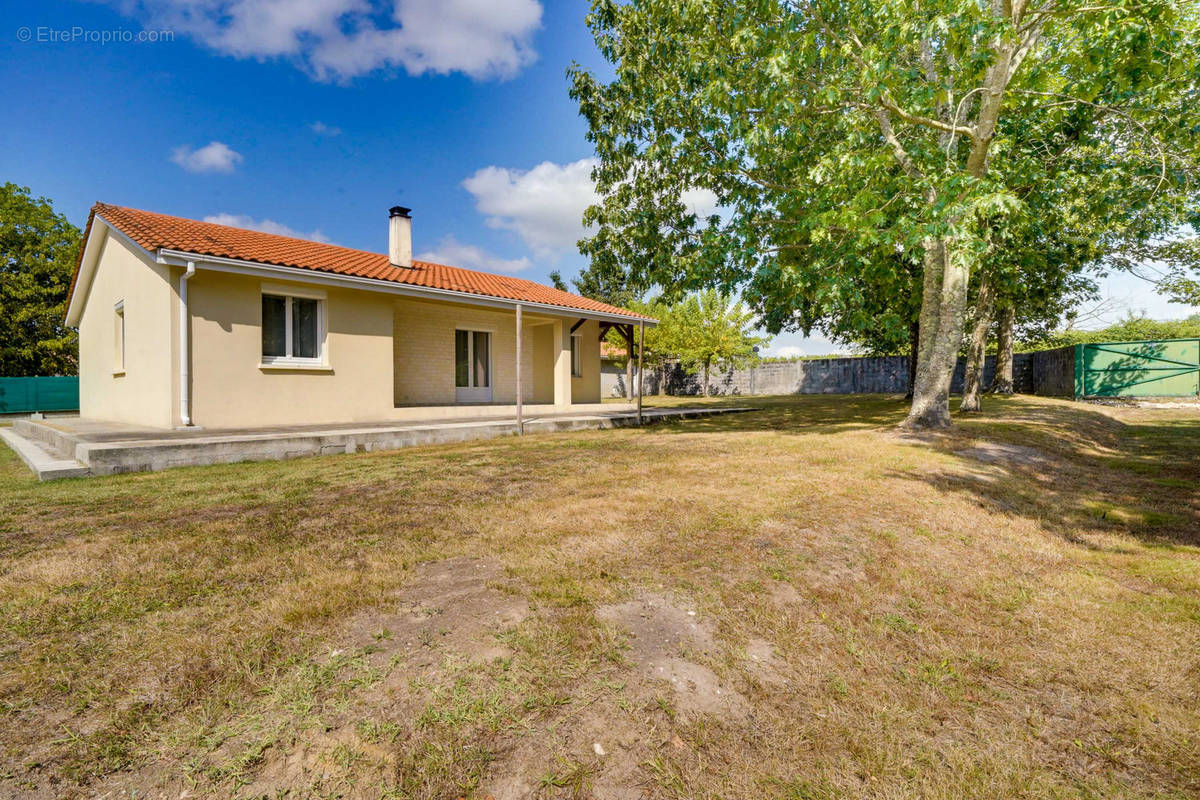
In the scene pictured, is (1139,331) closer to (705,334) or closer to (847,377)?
(847,377)

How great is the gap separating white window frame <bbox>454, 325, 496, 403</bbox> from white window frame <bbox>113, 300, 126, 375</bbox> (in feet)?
22.2

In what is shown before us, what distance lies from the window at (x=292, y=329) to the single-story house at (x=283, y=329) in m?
0.02

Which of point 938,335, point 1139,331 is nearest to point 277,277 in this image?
point 938,335

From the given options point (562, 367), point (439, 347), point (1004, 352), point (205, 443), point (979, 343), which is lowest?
point (205, 443)

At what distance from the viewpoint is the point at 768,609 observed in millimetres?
2586

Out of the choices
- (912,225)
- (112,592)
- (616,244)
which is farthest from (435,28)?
(112,592)

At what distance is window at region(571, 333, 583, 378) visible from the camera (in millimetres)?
15421

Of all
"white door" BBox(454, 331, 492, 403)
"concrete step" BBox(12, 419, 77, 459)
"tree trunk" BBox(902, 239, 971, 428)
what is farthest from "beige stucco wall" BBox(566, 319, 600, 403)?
"concrete step" BBox(12, 419, 77, 459)

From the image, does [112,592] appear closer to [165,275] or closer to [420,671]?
[420,671]

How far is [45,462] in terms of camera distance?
6582 mm

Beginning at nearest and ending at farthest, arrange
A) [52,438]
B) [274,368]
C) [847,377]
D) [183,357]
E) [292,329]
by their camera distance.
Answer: [183,357] < [52,438] < [274,368] < [292,329] < [847,377]

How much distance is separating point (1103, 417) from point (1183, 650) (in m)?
13.5

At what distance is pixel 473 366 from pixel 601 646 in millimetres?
11933

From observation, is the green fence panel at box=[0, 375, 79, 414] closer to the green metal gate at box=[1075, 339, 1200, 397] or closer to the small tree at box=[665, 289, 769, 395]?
the small tree at box=[665, 289, 769, 395]
